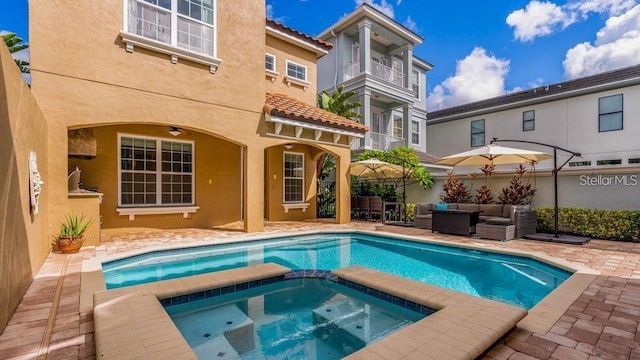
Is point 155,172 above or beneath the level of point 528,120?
beneath

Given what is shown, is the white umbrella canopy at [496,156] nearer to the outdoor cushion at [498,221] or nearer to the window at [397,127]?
the outdoor cushion at [498,221]

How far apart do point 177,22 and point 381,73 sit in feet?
43.4

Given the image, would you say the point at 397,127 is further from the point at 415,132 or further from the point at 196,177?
the point at 196,177

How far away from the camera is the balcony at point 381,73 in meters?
18.8

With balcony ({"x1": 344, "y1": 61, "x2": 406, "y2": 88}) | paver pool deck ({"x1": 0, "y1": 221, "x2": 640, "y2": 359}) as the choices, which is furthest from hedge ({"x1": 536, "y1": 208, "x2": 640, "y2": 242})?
balcony ({"x1": 344, "y1": 61, "x2": 406, "y2": 88})

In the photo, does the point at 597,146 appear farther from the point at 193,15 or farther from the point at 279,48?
the point at 193,15

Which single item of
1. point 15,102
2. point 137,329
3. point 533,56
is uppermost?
point 533,56

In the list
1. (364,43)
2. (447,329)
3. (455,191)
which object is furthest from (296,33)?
(447,329)

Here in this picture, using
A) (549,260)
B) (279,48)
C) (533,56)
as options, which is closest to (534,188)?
(549,260)

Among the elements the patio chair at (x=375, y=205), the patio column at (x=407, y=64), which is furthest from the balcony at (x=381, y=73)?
the patio chair at (x=375, y=205)

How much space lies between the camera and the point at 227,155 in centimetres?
1297

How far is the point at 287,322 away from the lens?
455cm

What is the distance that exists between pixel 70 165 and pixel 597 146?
23.9 meters

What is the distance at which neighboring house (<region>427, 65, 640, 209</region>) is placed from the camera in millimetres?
11586
